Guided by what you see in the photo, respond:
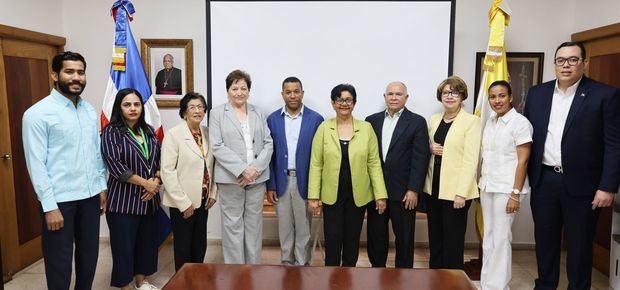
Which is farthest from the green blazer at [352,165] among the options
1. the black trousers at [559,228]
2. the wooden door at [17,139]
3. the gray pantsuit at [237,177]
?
the wooden door at [17,139]

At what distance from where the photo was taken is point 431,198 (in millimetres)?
2875

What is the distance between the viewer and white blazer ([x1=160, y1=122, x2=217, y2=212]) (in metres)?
2.63

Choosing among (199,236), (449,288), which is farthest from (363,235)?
(449,288)

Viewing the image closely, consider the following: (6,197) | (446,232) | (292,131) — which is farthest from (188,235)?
(446,232)

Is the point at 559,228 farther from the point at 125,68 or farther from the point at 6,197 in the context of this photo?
the point at 6,197

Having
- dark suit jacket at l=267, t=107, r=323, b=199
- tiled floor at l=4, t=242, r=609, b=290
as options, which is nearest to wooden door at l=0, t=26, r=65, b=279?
tiled floor at l=4, t=242, r=609, b=290

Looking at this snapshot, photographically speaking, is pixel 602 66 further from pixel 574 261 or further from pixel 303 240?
pixel 303 240

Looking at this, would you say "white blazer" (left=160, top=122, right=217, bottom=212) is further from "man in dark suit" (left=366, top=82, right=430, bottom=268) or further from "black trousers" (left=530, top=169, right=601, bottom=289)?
"black trousers" (left=530, top=169, right=601, bottom=289)

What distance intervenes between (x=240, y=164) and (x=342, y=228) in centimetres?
80

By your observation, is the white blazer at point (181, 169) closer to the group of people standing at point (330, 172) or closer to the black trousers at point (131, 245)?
the group of people standing at point (330, 172)

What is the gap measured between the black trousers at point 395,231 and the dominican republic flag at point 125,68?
5.58 ft

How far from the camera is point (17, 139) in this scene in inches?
126

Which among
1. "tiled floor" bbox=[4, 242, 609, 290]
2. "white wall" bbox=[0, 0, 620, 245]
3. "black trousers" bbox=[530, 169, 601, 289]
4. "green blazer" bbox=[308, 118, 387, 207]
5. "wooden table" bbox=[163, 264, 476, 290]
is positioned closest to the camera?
"wooden table" bbox=[163, 264, 476, 290]

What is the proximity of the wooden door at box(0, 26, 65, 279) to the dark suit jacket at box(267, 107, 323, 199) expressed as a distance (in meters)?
1.85
